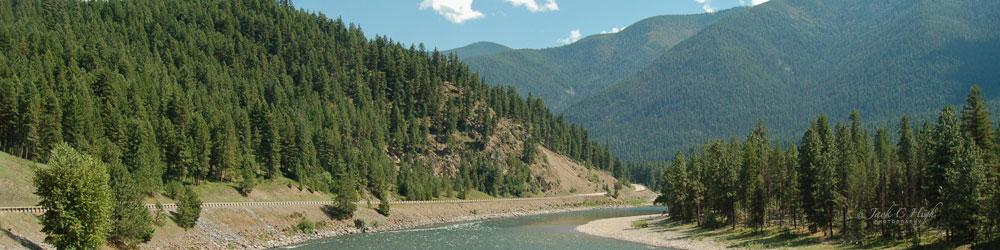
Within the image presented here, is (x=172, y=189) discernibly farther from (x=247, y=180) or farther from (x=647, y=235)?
(x=647, y=235)

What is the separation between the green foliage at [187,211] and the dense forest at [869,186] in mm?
62605

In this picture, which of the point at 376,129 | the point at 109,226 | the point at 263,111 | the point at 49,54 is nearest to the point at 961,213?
the point at 109,226

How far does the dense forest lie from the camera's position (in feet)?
162

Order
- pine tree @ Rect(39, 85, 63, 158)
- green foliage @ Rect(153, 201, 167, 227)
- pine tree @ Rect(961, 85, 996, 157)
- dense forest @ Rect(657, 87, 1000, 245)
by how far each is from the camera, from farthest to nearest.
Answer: pine tree @ Rect(39, 85, 63, 158) → green foliage @ Rect(153, 201, 167, 227) → pine tree @ Rect(961, 85, 996, 157) → dense forest @ Rect(657, 87, 1000, 245)

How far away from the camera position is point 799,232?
7075 cm

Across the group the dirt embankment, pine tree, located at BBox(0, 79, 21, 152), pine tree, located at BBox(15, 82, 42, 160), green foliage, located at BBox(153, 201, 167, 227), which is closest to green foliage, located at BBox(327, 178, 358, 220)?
the dirt embankment

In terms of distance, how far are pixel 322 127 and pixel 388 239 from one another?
63559 millimetres

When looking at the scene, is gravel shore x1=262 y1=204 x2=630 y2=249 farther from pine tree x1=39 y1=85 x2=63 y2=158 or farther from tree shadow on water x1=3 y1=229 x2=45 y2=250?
pine tree x1=39 y1=85 x2=63 y2=158

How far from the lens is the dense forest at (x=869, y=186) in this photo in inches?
1943

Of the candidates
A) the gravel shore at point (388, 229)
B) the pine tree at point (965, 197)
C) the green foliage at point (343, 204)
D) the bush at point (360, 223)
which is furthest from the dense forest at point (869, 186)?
the green foliage at point (343, 204)

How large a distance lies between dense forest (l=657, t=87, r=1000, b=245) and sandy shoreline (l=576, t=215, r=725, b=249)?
23.4 feet

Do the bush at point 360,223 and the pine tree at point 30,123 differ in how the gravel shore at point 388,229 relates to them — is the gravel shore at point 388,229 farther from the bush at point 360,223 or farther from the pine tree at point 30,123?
the pine tree at point 30,123

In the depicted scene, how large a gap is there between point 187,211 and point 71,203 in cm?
2136

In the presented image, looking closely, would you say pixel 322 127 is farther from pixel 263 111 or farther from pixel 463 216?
pixel 463 216
